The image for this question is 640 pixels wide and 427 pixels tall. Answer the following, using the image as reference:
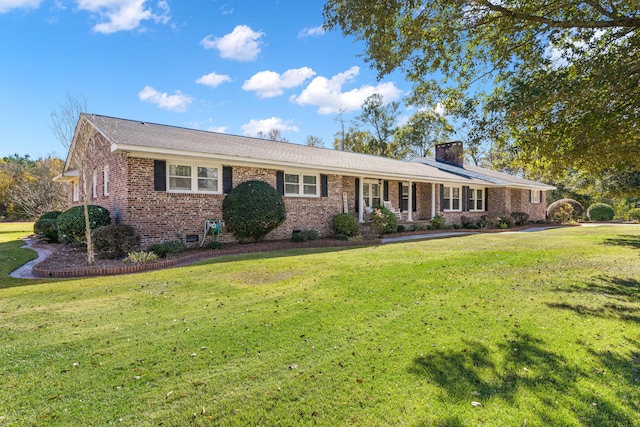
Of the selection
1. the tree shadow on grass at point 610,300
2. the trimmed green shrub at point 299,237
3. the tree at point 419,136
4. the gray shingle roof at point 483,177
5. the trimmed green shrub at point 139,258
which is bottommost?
the tree shadow on grass at point 610,300

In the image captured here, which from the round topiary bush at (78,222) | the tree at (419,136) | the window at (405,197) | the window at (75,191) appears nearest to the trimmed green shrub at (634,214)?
the tree at (419,136)

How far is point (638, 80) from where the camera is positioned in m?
5.89

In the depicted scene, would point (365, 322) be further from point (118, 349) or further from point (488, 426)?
point (118, 349)

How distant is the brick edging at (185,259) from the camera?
301 inches

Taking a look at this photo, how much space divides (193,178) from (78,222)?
11.7ft

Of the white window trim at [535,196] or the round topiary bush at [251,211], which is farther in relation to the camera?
the white window trim at [535,196]

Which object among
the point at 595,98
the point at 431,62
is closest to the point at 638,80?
the point at 595,98

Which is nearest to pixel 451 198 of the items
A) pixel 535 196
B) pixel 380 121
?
pixel 535 196

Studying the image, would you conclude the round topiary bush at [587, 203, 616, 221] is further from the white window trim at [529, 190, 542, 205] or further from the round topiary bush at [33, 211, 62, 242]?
the round topiary bush at [33, 211, 62, 242]

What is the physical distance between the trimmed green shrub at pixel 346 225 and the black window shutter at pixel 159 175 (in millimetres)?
6749

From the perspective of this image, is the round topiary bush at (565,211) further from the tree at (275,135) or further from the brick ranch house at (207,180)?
the tree at (275,135)

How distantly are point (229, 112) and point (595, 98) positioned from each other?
20329mm

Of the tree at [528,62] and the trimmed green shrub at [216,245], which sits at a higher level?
the tree at [528,62]

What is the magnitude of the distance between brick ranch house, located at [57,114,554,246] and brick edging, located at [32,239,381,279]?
4.59ft
